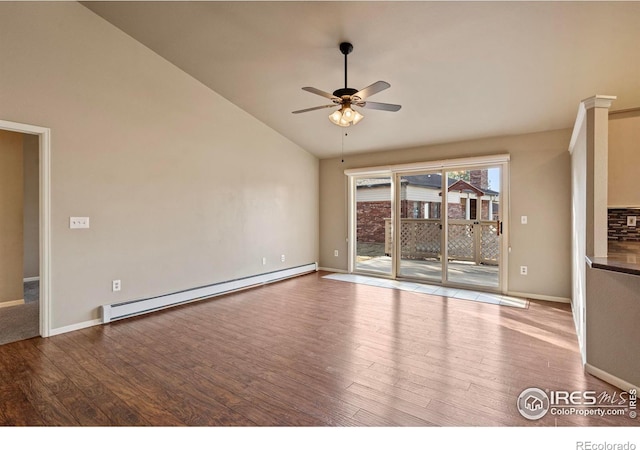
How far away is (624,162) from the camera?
128 inches

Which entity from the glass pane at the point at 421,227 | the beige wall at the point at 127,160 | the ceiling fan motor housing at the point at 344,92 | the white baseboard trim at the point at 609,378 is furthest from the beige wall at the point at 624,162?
the beige wall at the point at 127,160

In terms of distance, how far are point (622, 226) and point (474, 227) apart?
6.72 feet

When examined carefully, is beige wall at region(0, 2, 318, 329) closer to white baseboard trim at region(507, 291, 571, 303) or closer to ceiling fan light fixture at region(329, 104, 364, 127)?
ceiling fan light fixture at region(329, 104, 364, 127)

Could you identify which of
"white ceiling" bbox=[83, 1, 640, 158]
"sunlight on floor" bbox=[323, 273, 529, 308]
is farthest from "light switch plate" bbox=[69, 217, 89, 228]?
"sunlight on floor" bbox=[323, 273, 529, 308]

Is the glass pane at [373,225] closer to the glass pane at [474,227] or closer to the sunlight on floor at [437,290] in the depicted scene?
the sunlight on floor at [437,290]

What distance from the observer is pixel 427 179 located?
5.61 m

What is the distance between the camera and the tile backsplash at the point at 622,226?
3389mm

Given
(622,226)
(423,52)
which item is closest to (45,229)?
(423,52)

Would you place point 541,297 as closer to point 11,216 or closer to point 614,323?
point 614,323

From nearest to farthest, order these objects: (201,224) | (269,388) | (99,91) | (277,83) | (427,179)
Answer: (269,388), (99,91), (277,83), (201,224), (427,179)
